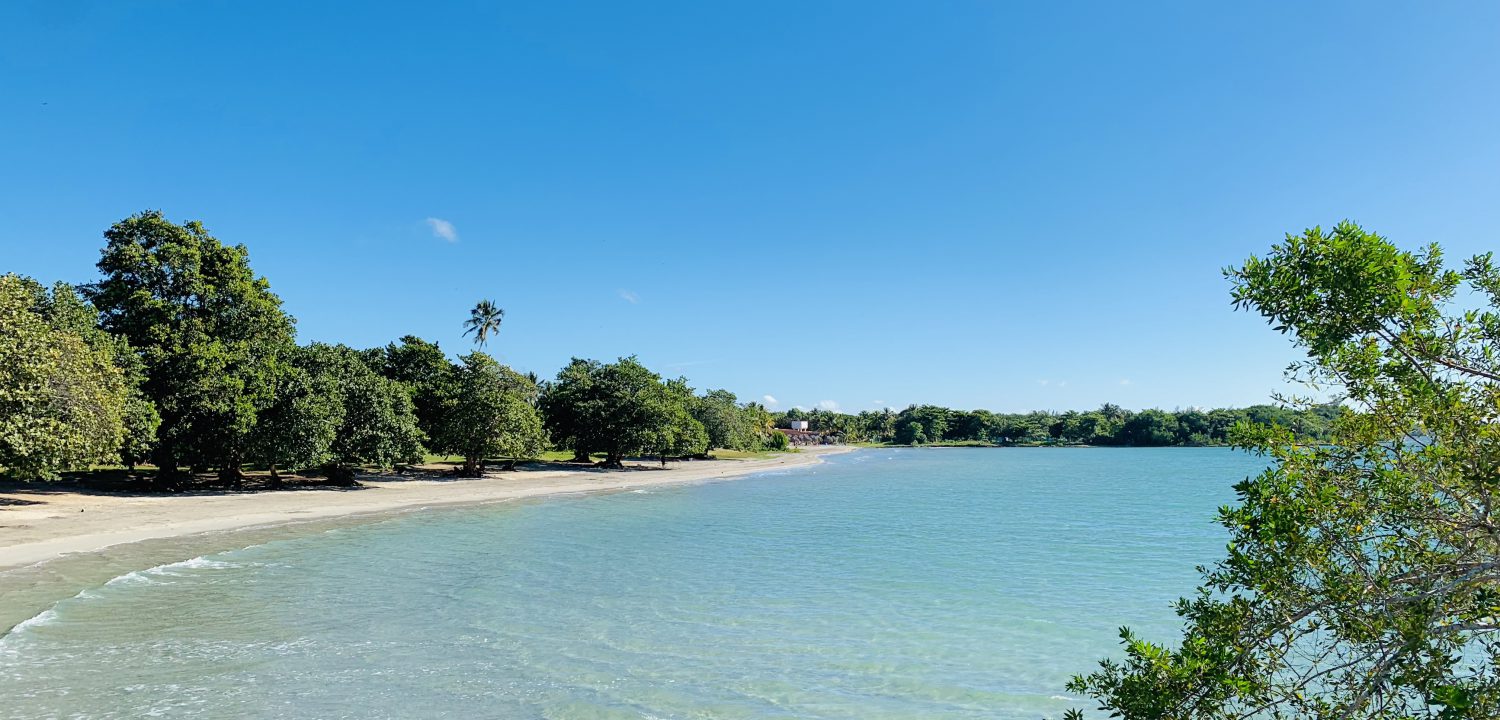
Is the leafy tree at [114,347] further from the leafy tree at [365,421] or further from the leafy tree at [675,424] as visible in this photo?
the leafy tree at [675,424]

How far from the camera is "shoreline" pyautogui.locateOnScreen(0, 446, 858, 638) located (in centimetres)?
1667

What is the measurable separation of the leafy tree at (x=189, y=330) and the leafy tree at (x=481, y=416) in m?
14.5

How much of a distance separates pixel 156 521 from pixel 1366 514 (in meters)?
31.8

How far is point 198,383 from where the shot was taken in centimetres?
3002

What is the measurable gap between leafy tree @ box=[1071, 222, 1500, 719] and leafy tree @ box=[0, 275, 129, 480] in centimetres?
2581

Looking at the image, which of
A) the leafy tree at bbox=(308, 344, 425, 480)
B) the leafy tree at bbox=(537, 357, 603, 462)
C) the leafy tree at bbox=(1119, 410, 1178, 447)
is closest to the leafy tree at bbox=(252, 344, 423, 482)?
the leafy tree at bbox=(308, 344, 425, 480)

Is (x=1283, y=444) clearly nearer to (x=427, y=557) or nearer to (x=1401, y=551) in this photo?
(x=1401, y=551)

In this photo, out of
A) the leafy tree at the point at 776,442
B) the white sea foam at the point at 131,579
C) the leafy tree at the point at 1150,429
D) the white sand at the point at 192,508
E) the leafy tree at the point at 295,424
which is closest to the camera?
the white sea foam at the point at 131,579

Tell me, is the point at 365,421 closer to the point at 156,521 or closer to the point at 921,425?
the point at 156,521

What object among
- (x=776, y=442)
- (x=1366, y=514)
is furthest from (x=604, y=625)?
(x=776, y=442)

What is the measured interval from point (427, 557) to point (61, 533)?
424 inches

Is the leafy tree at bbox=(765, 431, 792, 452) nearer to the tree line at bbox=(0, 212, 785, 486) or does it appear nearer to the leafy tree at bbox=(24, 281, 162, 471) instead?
the tree line at bbox=(0, 212, 785, 486)

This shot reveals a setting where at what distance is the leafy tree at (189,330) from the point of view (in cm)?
3022

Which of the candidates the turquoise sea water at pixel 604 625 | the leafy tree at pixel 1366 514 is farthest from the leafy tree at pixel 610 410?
the leafy tree at pixel 1366 514
